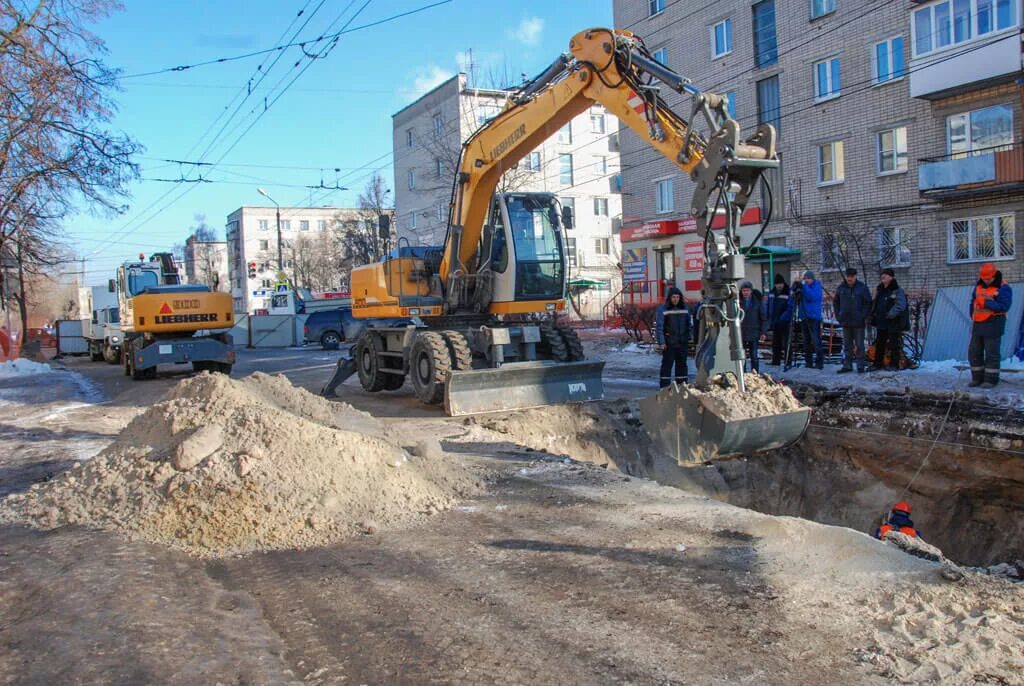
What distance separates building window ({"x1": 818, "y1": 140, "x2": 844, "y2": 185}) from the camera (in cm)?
2606

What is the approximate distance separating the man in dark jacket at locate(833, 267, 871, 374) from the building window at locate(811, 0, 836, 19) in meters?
17.4

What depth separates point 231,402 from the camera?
22.4 ft

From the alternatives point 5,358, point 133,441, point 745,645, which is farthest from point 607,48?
point 5,358

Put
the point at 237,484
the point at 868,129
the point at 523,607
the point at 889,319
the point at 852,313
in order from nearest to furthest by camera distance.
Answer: the point at 523,607 → the point at 237,484 → the point at 889,319 → the point at 852,313 → the point at 868,129

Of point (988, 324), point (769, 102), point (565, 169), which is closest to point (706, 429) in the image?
point (988, 324)

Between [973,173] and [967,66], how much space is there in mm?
2964

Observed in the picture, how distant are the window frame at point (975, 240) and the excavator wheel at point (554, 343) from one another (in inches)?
654

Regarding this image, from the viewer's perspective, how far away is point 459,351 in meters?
11.2

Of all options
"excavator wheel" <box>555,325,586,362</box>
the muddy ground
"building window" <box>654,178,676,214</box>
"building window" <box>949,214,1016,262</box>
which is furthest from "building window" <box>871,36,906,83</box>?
the muddy ground

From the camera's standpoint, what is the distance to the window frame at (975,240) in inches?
859

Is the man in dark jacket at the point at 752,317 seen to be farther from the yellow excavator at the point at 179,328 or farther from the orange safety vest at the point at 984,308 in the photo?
the yellow excavator at the point at 179,328

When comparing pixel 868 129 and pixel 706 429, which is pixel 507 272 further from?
pixel 868 129

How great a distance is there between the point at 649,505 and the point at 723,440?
2.87 feet

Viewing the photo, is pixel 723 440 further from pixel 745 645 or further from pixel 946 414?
pixel 946 414
